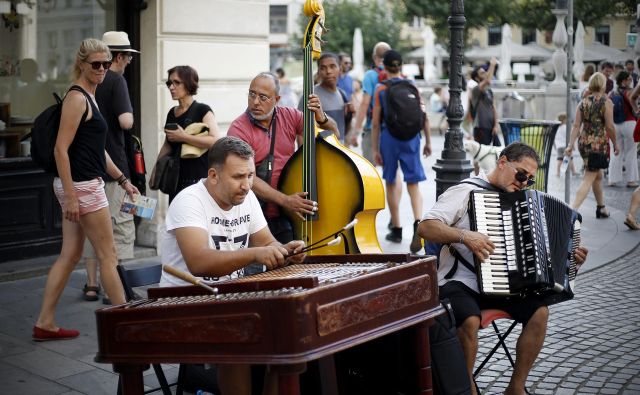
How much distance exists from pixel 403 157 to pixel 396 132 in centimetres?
28

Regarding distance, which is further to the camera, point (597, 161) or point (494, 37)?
point (494, 37)

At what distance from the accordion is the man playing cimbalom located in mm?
1144

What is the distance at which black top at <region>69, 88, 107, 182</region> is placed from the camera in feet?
19.1

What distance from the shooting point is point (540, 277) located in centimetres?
484

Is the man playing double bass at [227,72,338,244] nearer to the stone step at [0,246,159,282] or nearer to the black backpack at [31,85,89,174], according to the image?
the black backpack at [31,85,89,174]

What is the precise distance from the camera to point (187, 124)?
675 cm

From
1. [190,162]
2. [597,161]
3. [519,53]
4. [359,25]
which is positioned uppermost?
[359,25]

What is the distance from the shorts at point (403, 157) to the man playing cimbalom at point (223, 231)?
5.21 meters

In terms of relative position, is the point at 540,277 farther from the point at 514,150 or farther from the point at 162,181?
the point at 162,181

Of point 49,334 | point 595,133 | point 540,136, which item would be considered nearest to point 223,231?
point 49,334

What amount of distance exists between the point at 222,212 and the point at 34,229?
442 centimetres

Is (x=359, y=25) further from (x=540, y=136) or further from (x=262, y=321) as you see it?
(x=262, y=321)

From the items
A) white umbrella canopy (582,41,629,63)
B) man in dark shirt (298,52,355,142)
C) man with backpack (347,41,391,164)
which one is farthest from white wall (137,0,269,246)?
white umbrella canopy (582,41,629,63)

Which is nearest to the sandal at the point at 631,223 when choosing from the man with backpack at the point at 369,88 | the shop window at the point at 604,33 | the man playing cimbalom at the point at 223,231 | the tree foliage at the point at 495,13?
the man with backpack at the point at 369,88
